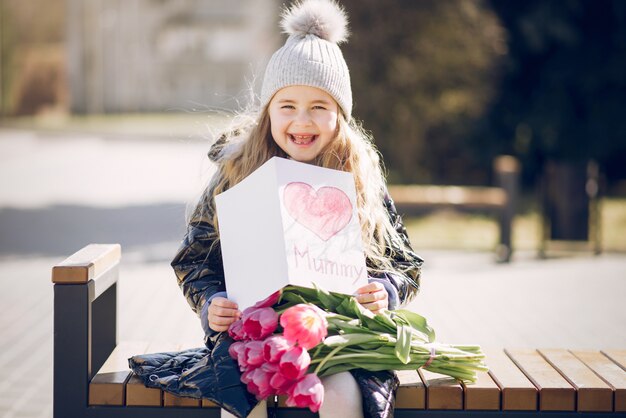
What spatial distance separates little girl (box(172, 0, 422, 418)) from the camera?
3.54m

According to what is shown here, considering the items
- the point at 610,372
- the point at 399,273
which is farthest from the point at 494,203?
the point at 399,273

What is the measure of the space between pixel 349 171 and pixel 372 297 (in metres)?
0.56

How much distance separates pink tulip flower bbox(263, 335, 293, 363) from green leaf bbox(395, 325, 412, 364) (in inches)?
15.3

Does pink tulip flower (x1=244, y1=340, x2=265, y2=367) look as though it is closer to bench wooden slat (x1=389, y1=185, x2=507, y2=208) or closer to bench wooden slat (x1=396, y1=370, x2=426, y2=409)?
bench wooden slat (x1=396, y1=370, x2=426, y2=409)

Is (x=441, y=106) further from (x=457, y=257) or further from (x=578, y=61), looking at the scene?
(x=457, y=257)

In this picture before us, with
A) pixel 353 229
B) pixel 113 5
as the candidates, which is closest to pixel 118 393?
pixel 353 229

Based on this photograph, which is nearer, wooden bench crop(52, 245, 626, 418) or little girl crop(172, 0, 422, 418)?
wooden bench crop(52, 245, 626, 418)

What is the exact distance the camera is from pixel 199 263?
143 inches

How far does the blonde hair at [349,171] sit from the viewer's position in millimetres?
3590

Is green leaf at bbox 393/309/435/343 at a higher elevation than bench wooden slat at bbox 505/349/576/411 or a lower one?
higher

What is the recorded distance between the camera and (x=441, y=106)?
14656 millimetres

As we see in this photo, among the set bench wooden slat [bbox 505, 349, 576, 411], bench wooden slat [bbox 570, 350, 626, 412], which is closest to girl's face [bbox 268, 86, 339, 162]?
bench wooden slat [bbox 505, 349, 576, 411]

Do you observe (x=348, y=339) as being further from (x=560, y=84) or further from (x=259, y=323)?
(x=560, y=84)

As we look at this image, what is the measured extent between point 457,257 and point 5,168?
13.0 m
